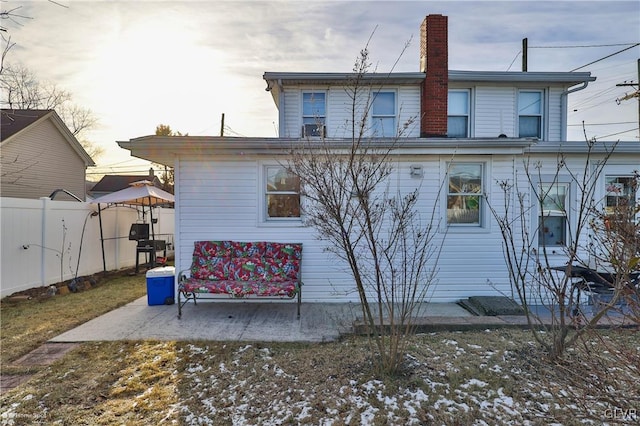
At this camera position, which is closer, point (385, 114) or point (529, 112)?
point (385, 114)

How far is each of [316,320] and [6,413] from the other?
354cm

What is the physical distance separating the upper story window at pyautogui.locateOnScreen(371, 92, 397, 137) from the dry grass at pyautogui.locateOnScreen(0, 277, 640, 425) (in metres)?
6.33

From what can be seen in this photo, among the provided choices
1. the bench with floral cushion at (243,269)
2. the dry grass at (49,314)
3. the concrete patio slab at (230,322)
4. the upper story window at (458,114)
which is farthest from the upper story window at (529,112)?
the dry grass at (49,314)

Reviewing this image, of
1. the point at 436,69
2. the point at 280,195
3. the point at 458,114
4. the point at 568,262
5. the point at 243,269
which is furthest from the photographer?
the point at 458,114

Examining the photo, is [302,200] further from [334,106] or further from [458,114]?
[458,114]

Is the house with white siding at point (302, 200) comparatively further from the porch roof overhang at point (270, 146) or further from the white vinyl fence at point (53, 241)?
the white vinyl fence at point (53, 241)

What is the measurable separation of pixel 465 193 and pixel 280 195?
11.6 feet

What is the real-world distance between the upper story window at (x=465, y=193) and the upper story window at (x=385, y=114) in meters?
3.25

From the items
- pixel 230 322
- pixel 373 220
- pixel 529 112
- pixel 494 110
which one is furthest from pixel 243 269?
pixel 529 112

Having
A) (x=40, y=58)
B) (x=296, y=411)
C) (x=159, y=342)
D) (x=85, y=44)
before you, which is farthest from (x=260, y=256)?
(x=40, y=58)

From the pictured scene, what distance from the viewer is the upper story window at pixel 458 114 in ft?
31.6

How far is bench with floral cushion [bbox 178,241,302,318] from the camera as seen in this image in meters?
5.29

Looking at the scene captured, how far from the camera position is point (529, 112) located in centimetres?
993

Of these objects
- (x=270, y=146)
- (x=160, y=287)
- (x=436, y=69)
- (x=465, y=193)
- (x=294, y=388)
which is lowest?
(x=294, y=388)
